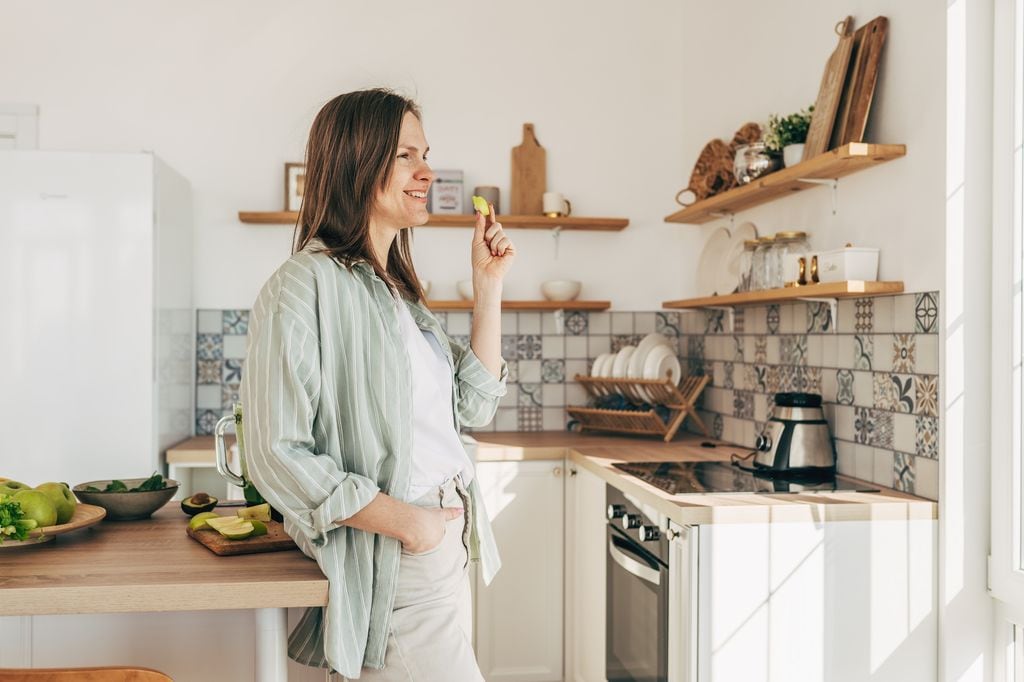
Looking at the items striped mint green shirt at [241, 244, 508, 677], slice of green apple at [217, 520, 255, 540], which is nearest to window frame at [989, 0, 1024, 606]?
striped mint green shirt at [241, 244, 508, 677]

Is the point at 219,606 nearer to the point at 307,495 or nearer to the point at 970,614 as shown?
the point at 307,495

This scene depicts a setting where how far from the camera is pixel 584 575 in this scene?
3113 mm

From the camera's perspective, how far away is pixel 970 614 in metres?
2.17

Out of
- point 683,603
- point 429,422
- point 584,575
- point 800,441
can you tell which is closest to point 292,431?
point 429,422

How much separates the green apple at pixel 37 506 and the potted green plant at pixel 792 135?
2.07 m

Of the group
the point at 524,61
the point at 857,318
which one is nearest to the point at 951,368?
the point at 857,318

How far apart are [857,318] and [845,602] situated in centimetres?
78

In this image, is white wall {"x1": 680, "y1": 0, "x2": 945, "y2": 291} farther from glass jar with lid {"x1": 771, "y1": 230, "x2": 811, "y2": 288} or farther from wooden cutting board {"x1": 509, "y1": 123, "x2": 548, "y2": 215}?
wooden cutting board {"x1": 509, "y1": 123, "x2": 548, "y2": 215}

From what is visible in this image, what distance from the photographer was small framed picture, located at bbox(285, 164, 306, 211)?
3.68 m

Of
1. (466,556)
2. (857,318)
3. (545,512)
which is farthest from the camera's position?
(545,512)

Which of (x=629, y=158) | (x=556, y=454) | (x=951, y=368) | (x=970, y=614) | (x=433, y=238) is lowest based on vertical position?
(x=970, y=614)

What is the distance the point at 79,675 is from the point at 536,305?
8.66ft

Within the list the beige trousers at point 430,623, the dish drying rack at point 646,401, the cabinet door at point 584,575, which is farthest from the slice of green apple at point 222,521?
the dish drying rack at point 646,401

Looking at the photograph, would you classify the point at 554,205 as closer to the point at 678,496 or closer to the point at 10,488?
the point at 678,496
